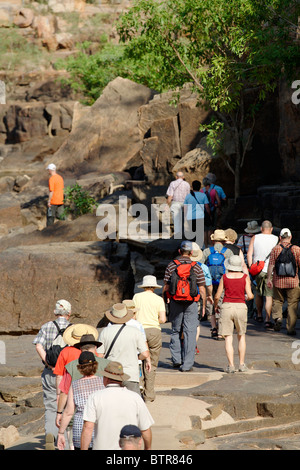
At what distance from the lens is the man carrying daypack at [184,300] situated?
33.8ft

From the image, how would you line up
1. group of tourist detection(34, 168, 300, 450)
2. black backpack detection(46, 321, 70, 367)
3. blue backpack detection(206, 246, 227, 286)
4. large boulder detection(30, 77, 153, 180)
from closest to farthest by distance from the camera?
group of tourist detection(34, 168, 300, 450) < black backpack detection(46, 321, 70, 367) < blue backpack detection(206, 246, 227, 286) < large boulder detection(30, 77, 153, 180)

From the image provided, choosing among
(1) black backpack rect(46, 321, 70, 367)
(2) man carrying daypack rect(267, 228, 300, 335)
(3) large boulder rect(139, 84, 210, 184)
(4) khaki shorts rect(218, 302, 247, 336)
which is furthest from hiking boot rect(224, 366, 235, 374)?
(3) large boulder rect(139, 84, 210, 184)

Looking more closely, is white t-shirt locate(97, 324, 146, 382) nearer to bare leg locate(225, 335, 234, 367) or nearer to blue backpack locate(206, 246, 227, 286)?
bare leg locate(225, 335, 234, 367)

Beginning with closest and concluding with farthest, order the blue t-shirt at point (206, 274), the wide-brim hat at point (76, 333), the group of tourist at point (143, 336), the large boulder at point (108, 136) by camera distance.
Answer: the group of tourist at point (143, 336)
the wide-brim hat at point (76, 333)
the blue t-shirt at point (206, 274)
the large boulder at point (108, 136)

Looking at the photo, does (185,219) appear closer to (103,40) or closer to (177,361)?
(177,361)

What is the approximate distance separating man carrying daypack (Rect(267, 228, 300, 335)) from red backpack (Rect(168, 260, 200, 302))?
2.32 meters

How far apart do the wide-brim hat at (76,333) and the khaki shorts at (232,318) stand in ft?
9.46

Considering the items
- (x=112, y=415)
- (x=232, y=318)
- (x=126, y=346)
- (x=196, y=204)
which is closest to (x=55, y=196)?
(x=196, y=204)

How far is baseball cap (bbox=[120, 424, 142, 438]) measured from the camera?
18.0ft

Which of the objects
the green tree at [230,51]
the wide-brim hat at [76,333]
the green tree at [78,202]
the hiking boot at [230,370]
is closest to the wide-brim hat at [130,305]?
the wide-brim hat at [76,333]

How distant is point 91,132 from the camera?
3247 cm

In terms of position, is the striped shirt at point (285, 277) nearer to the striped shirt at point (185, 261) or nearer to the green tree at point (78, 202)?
the striped shirt at point (185, 261)
